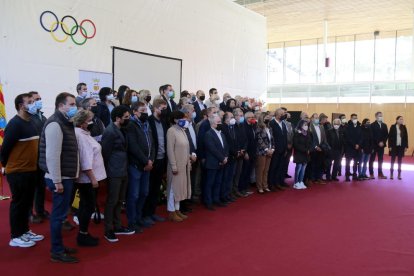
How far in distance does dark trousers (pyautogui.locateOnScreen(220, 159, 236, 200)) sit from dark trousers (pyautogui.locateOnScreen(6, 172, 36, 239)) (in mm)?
2931

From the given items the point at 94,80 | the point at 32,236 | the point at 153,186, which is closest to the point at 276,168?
the point at 153,186

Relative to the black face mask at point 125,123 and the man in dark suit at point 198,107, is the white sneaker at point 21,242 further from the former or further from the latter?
the man in dark suit at point 198,107

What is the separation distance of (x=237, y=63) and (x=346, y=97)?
7.59 meters

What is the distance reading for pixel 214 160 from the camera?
5270 mm

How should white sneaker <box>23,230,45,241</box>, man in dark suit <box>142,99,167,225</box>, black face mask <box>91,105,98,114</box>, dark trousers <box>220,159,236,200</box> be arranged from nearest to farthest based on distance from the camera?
white sneaker <box>23,230,45,241</box> < man in dark suit <box>142,99,167,225</box> < black face mask <box>91,105,98,114</box> < dark trousers <box>220,159,236,200</box>

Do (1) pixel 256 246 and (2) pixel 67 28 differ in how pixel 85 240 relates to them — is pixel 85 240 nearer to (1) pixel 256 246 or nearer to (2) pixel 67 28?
(1) pixel 256 246

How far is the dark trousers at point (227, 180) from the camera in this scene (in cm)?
568

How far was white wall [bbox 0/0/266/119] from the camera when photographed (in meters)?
6.24

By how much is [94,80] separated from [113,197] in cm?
425

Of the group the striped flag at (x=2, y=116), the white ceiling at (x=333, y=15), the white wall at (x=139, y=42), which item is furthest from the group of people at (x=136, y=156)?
the white ceiling at (x=333, y=15)

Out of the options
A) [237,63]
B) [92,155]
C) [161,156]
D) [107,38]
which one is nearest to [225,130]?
[161,156]

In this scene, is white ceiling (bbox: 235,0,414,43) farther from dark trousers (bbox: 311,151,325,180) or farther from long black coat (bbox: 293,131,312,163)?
long black coat (bbox: 293,131,312,163)

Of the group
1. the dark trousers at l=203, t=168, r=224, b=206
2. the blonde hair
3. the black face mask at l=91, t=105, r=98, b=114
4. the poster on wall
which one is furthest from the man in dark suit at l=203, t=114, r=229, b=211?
the poster on wall

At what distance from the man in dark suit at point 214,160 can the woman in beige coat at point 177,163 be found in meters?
0.61
